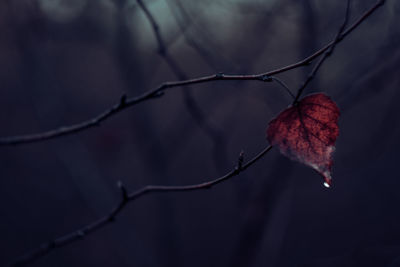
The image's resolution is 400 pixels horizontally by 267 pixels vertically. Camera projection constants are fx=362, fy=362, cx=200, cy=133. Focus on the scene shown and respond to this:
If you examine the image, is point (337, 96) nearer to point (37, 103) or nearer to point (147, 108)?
point (147, 108)

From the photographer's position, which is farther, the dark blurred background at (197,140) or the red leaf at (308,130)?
the dark blurred background at (197,140)

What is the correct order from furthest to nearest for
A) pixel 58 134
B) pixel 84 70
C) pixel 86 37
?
pixel 84 70
pixel 86 37
pixel 58 134

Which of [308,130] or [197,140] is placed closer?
[308,130]

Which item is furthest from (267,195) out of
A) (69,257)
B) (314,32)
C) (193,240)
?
(69,257)

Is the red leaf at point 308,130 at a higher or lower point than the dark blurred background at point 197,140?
lower
